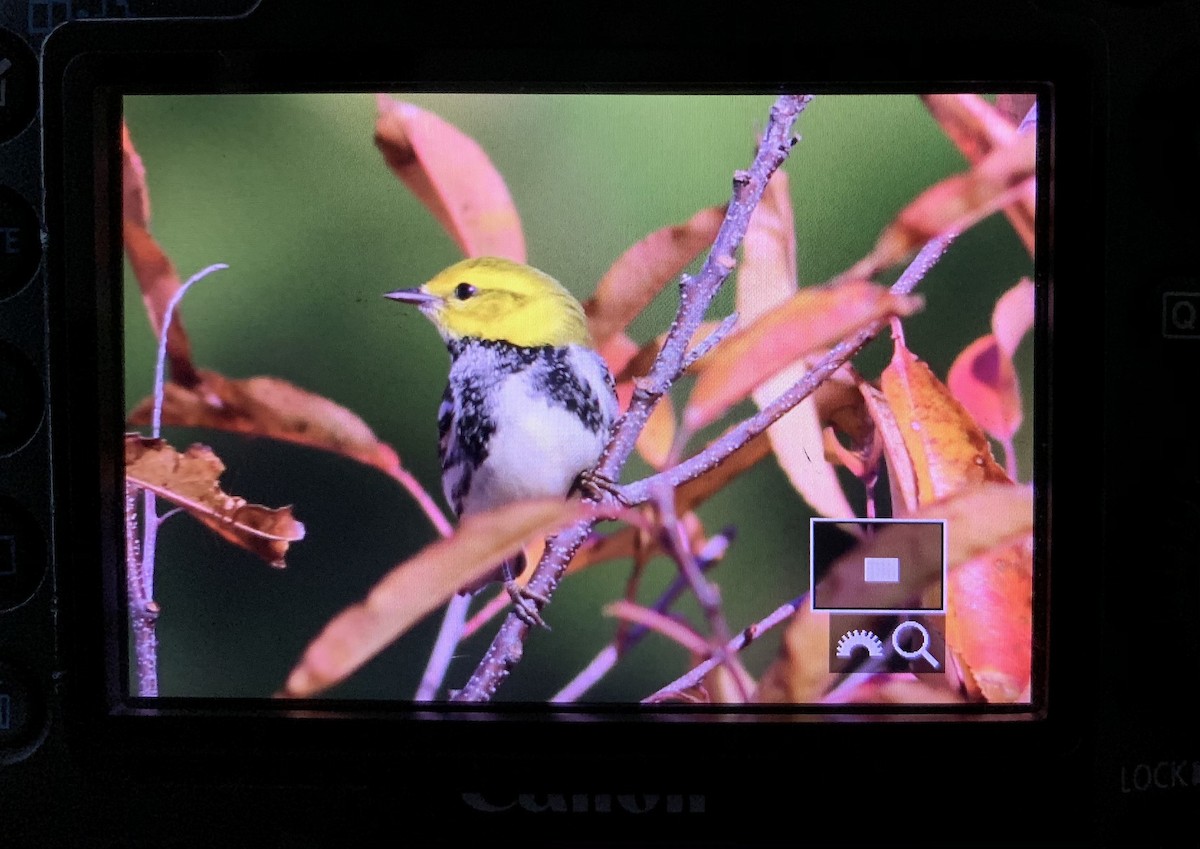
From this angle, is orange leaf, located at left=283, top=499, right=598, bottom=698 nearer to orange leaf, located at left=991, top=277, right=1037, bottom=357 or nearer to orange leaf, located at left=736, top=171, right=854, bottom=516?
orange leaf, located at left=736, top=171, right=854, bottom=516

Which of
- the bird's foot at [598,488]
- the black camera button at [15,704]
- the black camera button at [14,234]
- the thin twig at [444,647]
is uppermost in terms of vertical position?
the black camera button at [14,234]

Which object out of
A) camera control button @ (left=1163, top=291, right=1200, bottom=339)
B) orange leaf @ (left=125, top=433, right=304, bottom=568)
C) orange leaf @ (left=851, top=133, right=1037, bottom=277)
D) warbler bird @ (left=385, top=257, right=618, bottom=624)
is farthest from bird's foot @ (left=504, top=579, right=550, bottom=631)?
camera control button @ (left=1163, top=291, right=1200, bottom=339)

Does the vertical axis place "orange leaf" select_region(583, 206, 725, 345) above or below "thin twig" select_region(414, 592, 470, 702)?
above

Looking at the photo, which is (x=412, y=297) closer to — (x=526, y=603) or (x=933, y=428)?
(x=526, y=603)

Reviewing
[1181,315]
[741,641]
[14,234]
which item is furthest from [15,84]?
[1181,315]

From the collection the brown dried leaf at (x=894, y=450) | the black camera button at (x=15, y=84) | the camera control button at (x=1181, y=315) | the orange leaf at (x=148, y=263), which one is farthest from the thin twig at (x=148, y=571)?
the camera control button at (x=1181, y=315)

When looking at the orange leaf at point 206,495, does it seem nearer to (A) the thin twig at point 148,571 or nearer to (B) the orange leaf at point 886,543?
(A) the thin twig at point 148,571
